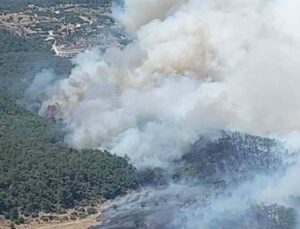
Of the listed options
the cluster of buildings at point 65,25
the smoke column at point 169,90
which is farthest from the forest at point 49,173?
the cluster of buildings at point 65,25

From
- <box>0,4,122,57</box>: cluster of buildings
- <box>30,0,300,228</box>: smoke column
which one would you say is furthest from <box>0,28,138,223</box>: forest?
<box>0,4,122,57</box>: cluster of buildings

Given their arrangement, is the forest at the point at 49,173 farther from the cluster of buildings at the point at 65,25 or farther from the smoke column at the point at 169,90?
the cluster of buildings at the point at 65,25

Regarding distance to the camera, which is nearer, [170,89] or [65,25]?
[170,89]

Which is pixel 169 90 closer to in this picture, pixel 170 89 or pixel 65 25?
pixel 170 89

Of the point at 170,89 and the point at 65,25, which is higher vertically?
the point at 65,25

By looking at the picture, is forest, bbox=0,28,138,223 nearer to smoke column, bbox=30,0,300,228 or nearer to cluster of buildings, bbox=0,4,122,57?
smoke column, bbox=30,0,300,228


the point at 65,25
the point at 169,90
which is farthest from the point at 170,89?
the point at 65,25

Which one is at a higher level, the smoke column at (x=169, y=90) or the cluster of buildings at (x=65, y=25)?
the cluster of buildings at (x=65, y=25)

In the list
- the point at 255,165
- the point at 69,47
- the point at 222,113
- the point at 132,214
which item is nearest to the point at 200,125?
the point at 222,113

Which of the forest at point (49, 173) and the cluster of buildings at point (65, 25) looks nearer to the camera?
the forest at point (49, 173)

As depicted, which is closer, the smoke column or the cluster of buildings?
the smoke column

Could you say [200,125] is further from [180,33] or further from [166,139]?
[180,33]

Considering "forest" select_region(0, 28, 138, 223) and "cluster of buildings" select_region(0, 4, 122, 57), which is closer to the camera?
"forest" select_region(0, 28, 138, 223)

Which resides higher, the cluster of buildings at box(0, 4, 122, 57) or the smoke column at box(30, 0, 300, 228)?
the cluster of buildings at box(0, 4, 122, 57)
